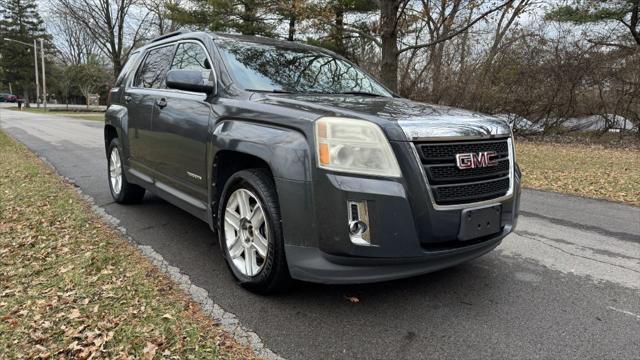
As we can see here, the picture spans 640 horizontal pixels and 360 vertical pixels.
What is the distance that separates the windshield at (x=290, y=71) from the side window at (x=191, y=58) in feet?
0.66

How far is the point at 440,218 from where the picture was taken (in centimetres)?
272

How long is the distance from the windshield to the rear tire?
237 centimetres

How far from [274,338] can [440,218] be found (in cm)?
119

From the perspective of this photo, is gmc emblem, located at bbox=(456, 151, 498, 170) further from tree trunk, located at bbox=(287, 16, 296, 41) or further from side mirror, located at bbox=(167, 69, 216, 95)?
tree trunk, located at bbox=(287, 16, 296, 41)

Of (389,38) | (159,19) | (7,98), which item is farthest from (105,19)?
(7,98)

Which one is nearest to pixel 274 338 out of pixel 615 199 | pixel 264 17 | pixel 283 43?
pixel 283 43

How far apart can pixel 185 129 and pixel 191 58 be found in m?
0.79

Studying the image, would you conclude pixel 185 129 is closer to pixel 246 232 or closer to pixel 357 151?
pixel 246 232

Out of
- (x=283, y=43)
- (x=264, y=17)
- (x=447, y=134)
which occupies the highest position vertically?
(x=264, y=17)

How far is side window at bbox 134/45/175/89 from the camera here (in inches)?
185

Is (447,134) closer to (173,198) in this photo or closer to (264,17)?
(173,198)

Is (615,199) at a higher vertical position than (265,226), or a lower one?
lower

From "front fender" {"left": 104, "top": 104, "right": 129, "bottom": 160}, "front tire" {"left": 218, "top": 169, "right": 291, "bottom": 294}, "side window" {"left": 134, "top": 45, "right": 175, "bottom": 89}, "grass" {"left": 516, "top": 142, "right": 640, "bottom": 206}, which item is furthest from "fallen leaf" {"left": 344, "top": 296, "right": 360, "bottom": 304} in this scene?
"grass" {"left": 516, "top": 142, "right": 640, "bottom": 206}

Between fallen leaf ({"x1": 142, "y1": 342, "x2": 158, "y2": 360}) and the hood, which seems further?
the hood
